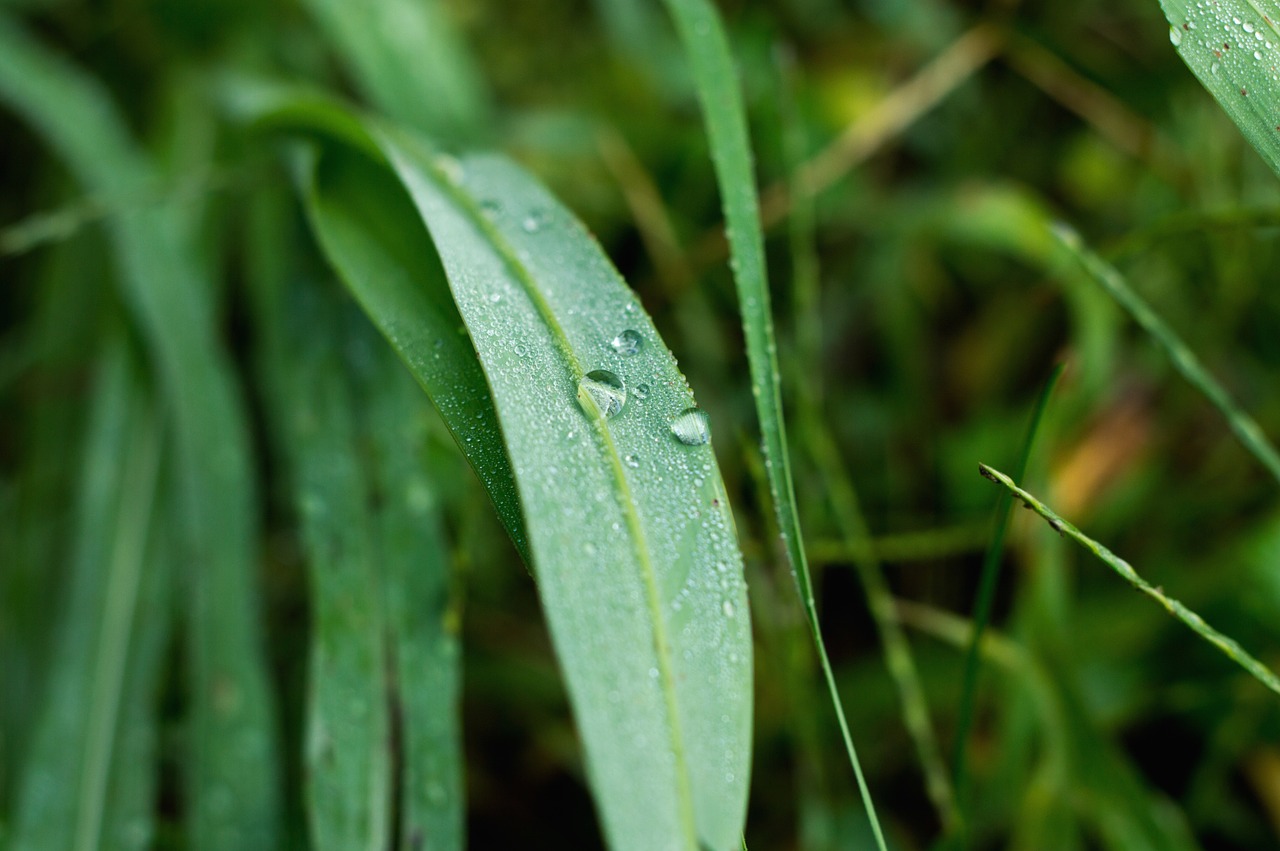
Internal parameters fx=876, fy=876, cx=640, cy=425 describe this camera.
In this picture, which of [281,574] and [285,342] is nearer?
[285,342]

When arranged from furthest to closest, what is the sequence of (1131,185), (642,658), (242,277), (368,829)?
(1131,185)
(242,277)
(368,829)
(642,658)

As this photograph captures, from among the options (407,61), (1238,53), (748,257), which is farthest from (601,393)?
(407,61)

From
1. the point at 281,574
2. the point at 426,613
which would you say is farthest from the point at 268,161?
the point at 426,613

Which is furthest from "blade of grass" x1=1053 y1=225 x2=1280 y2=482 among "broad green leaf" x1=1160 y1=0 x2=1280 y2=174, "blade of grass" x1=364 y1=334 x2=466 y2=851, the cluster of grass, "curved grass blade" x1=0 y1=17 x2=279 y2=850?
"curved grass blade" x1=0 y1=17 x2=279 y2=850

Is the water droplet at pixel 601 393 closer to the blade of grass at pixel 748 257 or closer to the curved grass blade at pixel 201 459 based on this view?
the blade of grass at pixel 748 257

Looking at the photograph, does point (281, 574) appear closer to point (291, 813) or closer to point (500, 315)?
point (291, 813)

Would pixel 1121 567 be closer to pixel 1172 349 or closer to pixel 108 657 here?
pixel 1172 349
